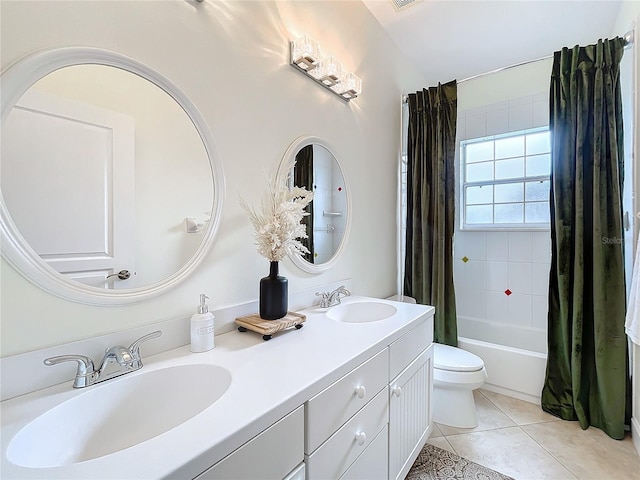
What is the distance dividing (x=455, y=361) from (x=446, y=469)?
1.87 feet

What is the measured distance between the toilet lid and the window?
1.45m

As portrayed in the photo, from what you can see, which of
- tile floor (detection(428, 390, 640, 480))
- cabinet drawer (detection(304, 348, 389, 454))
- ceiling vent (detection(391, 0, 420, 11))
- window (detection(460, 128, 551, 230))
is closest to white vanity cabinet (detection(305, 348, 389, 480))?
cabinet drawer (detection(304, 348, 389, 454))

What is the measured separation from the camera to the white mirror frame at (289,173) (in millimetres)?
1453

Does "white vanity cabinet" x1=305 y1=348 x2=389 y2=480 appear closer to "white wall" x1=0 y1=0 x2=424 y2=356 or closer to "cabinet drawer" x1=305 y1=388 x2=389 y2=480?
"cabinet drawer" x1=305 y1=388 x2=389 y2=480

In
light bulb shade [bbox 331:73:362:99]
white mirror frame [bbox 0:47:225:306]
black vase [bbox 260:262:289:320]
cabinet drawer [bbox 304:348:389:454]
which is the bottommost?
cabinet drawer [bbox 304:348:389:454]

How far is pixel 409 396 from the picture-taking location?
→ 1354mm

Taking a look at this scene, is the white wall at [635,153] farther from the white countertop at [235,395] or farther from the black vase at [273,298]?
the black vase at [273,298]

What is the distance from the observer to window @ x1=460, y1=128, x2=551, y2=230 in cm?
272

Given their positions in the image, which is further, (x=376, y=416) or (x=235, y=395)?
(x=376, y=416)

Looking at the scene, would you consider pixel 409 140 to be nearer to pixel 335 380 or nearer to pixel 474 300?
pixel 474 300

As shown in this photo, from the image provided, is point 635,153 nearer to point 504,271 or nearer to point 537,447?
point 504,271

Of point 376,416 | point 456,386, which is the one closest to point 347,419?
point 376,416

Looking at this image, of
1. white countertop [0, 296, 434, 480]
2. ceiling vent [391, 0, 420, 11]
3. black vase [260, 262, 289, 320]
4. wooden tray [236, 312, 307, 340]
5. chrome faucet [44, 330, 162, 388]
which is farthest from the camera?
ceiling vent [391, 0, 420, 11]

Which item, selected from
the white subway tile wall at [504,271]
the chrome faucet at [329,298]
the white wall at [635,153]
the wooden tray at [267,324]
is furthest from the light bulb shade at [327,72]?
the white subway tile wall at [504,271]
